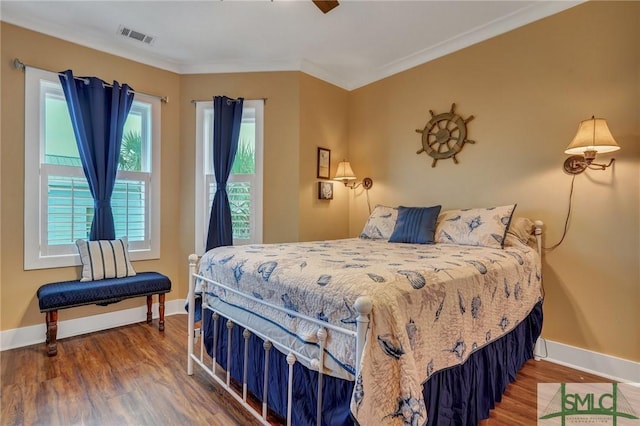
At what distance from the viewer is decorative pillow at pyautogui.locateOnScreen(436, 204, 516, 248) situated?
236 cm

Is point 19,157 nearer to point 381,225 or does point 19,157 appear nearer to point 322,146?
point 322,146

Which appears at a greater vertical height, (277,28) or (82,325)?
(277,28)

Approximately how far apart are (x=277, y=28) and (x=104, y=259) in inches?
104

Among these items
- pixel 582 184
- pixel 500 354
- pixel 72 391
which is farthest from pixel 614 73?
pixel 72 391

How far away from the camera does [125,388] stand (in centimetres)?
203

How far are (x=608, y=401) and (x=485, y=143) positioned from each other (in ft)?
6.69

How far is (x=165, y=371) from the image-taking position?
7.36ft

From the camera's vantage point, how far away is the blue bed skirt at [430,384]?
1.32 meters

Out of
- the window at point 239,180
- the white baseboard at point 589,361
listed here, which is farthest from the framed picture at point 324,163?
the white baseboard at point 589,361

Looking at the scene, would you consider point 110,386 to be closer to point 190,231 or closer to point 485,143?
point 190,231

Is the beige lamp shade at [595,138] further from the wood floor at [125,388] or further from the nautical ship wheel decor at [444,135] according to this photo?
the wood floor at [125,388]

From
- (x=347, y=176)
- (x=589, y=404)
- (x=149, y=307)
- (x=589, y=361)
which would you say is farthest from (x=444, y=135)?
(x=149, y=307)

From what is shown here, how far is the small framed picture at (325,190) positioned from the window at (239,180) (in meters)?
0.71

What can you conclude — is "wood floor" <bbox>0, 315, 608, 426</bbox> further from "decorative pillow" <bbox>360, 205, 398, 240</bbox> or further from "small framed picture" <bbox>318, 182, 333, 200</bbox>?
"small framed picture" <bbox>318, 182, 333, 200</bbox>
